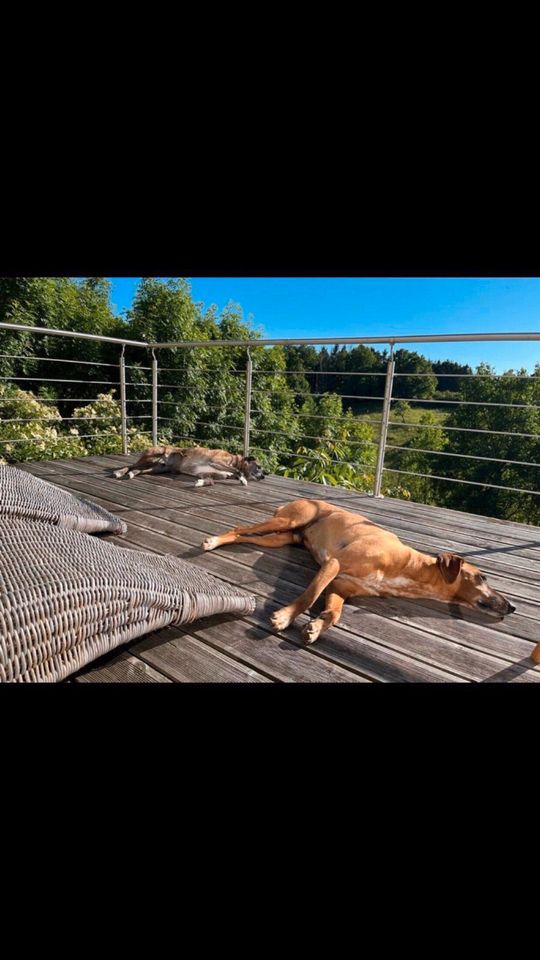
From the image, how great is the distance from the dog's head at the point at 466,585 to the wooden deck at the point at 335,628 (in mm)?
45

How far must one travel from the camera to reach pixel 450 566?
1.54 metres

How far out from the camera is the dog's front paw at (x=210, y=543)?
1992 millimetres

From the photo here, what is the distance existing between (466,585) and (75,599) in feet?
4.19

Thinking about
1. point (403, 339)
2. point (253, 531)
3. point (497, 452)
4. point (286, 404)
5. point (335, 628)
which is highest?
point (403, 339)

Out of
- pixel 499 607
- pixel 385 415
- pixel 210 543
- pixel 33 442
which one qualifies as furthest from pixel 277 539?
pixel 33 442

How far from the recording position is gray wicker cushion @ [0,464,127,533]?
1.52 m

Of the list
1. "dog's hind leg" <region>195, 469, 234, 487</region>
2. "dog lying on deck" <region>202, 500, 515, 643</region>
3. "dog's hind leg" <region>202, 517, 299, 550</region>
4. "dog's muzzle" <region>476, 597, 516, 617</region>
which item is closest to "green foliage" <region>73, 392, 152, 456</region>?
"dog's hind leg" <region>195, 469, 234, 487</region>

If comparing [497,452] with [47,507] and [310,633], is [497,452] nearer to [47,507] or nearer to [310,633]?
[310,633]

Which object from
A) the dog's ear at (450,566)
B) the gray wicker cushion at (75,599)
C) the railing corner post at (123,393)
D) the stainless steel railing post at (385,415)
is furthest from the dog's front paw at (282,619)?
the railing corner post at (123,393)

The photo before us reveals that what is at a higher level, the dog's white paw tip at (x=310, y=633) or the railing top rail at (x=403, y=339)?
the railing top rail at (x=403, y=339)

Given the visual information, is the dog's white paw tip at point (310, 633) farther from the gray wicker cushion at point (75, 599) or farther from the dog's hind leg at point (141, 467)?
the dog's hind leg at point (141, 467)
